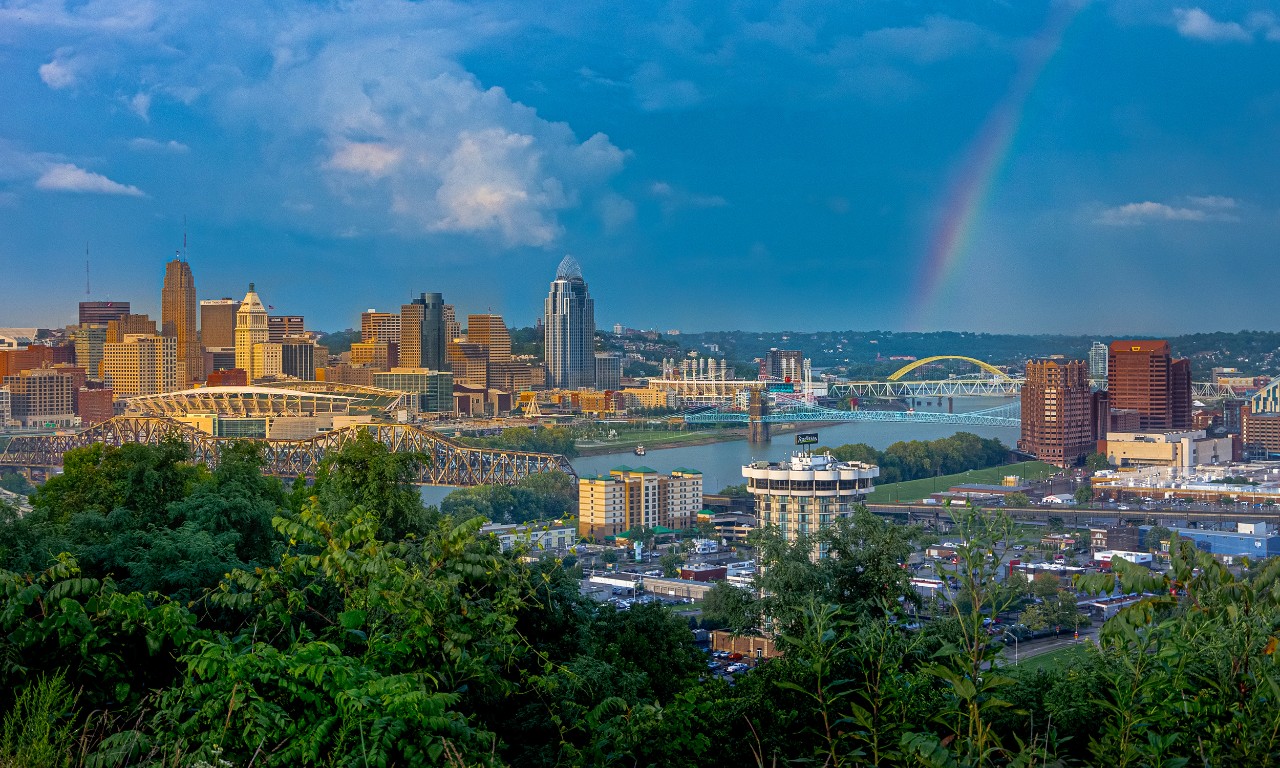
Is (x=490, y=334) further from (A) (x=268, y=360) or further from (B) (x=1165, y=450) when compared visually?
(B) (x=1165, y=450)

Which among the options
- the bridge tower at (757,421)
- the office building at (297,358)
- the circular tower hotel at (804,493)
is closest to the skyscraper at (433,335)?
the office building at (297,358)

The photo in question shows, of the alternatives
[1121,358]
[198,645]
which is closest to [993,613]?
[198,645]

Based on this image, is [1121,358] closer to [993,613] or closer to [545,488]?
[545,488]

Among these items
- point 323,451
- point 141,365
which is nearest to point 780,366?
point 141,365

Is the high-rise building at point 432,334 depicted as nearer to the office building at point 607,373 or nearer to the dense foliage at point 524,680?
the office building at point 607,373

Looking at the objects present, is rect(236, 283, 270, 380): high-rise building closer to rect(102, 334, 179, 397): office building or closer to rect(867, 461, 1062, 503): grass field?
rect(102, 334, 179, 397): office building
